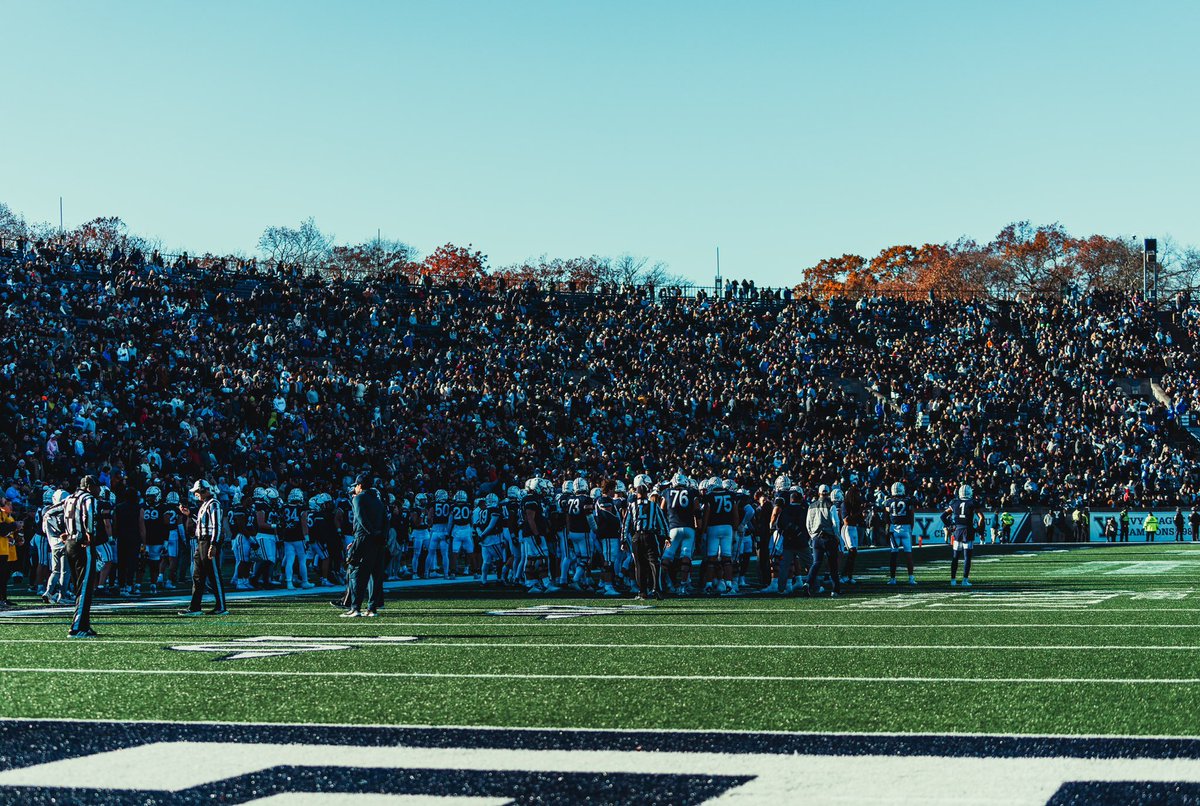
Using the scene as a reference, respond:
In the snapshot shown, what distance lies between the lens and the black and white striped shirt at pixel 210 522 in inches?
587

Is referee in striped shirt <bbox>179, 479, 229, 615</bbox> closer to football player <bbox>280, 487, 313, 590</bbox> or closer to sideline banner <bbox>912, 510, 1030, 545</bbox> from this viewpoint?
football player <bbox>280, 487, 313, 590</bbox>

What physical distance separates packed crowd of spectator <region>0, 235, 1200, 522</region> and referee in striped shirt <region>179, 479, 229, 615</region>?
1135cm

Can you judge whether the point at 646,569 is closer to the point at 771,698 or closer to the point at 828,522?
the point at 828,522

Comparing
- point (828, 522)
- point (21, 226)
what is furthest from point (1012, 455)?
point (21, 226)

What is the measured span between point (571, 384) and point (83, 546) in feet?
96.2

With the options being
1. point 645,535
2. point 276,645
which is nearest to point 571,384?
point 645,535

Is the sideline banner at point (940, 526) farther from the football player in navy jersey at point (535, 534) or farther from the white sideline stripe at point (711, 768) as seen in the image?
the white sideline stripe at point (711, 768)

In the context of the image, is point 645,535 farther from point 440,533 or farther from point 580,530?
point 440,533

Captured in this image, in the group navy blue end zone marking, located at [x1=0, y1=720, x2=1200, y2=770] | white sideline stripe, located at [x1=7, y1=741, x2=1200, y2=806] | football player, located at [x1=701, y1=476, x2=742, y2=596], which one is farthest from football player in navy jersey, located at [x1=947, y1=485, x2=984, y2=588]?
white sideline stripe, located at [x1=7, y1=741, x2=1200, y2=806]

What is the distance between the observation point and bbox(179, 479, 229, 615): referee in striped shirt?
14.7 m

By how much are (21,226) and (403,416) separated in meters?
44.2

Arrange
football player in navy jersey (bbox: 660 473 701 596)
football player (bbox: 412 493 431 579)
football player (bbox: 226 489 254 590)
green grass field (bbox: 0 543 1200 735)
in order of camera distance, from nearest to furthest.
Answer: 1. green grass field (bbox: 0 543 1200 735)
2. football player in navy jersey (bbox: 660 473 701 596)
3. football player (bbox: 226 489 254 590)
4. football player (bbox: 412 493 431 579)

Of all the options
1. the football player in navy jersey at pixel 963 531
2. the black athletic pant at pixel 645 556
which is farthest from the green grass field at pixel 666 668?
the football player in navy jersey at pixel 963 531

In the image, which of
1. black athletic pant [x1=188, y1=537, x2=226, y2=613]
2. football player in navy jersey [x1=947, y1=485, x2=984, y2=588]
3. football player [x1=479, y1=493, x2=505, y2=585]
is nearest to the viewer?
black athletic pant [x1=188, y1=537, x2=226, y2=613]
